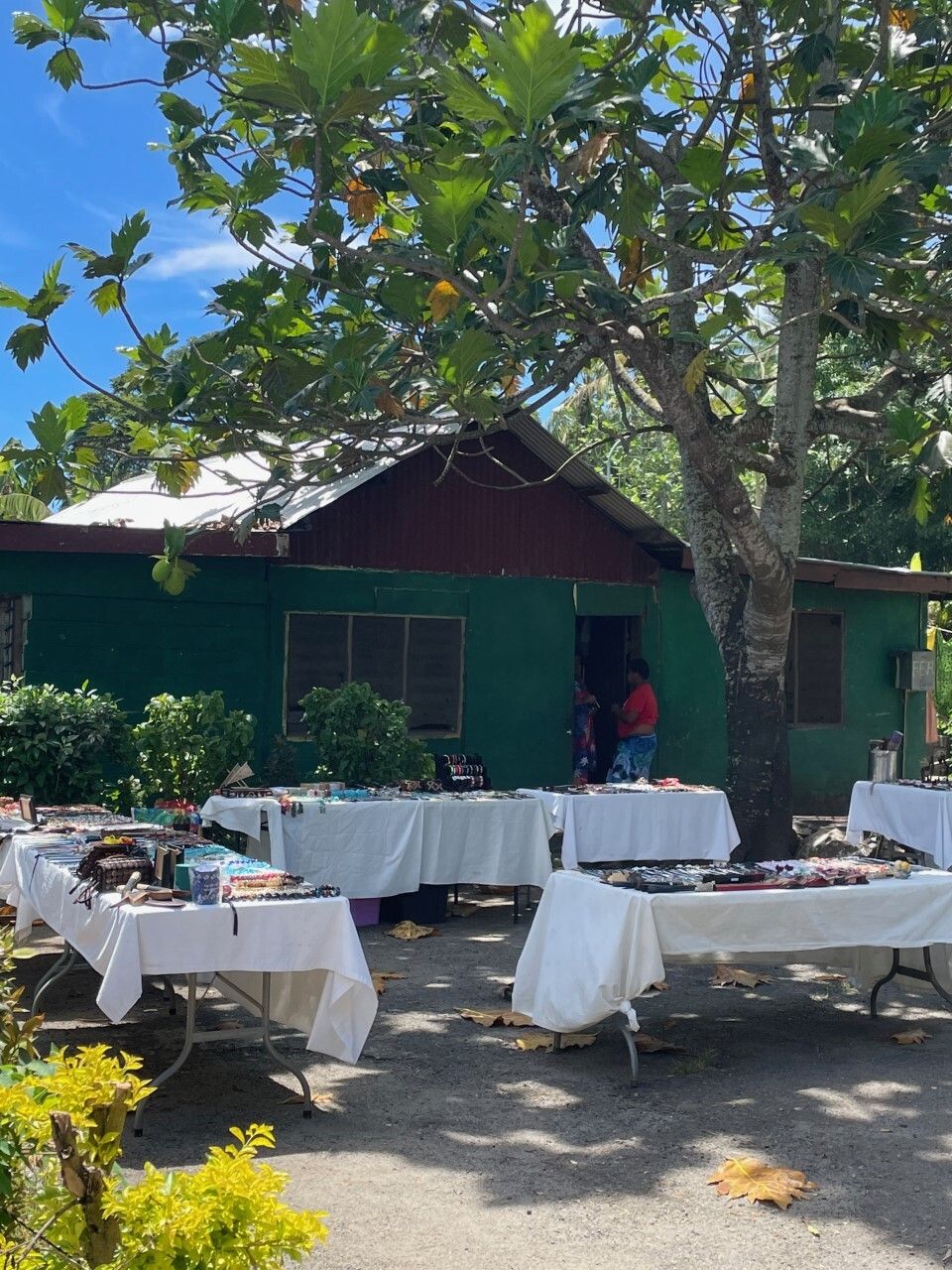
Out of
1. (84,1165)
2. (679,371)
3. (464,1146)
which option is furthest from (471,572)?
(84,1165)

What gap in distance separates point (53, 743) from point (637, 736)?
5.87 metres

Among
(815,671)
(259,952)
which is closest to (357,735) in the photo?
(259,952)

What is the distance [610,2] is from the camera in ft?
28.5

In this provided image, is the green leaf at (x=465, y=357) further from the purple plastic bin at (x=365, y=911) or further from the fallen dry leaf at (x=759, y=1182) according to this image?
the fallen dry leaf at (x=759, y=1182)

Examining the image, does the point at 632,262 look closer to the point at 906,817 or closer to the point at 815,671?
the point at 906,817

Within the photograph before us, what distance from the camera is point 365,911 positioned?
9664 millimetres

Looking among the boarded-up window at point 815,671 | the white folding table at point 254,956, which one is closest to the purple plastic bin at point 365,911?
the white folding table at point 254,956

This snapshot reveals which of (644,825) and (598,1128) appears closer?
(598,1128)

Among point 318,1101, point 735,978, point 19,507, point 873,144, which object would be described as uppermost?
point 873,144

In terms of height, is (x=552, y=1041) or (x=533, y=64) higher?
(x=533, y=64)

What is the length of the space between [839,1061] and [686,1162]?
5.44ft

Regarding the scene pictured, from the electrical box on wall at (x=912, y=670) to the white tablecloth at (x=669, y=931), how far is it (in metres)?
9.99

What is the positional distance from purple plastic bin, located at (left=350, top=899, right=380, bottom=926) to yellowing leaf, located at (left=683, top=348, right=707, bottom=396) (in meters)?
4.32

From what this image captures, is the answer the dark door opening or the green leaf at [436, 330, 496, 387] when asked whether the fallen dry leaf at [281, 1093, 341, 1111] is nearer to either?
the green leaf at [436, 330, 496, 387]
